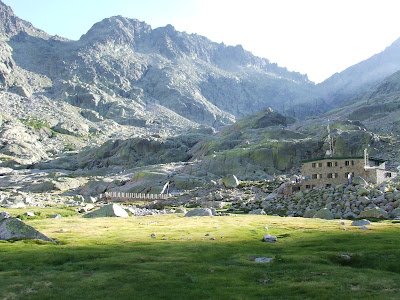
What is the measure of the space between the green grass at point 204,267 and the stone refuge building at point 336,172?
136ft

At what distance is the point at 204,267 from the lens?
997 inches

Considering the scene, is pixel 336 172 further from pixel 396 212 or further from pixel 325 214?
pixel 396 212

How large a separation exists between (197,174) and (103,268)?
361ft

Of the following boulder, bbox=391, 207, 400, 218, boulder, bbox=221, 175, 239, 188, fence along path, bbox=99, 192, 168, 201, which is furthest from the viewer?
fence along path, bbox=99, 192, 168, 201

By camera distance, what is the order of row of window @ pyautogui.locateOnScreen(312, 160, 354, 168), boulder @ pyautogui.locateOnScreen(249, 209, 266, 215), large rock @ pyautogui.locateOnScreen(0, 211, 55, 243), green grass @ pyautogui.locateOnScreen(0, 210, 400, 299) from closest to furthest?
green grass @ pyautogui.locateOnScreen(0, 210, 400, 299) → large rock @ pyautogui.locateOnScreen(0, 211, 55, 243) → boulder @ pyautogui.locateOnScreen(249, 209, 266, 215) → row of window @ pyautogui.locateOnScreen(312, 160, 354, 168)

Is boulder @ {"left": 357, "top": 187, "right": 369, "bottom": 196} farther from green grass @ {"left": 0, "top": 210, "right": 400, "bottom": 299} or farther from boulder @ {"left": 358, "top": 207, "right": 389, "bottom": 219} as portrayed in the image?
green grass @ {"left": 0, "top": 210, "right": 400, "bottom": 299}

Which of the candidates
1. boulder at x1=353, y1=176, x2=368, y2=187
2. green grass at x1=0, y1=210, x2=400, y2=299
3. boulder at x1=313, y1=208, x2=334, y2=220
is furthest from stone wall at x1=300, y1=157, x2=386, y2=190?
green grass at x1=0, y1=210, x2=400, y2=299

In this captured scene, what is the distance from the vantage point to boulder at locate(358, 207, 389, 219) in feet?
181

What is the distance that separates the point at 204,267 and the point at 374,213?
39.5 meters

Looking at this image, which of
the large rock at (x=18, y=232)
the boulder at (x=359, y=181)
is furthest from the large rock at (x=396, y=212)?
the large rock at (x=18, y=232)

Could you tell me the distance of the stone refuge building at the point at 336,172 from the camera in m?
77.4

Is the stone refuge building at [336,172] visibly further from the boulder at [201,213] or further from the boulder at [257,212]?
the boulder at [201,213]

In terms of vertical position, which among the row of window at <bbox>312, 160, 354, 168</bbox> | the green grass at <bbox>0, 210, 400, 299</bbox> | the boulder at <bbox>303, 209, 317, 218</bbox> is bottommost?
the boulder at <bbox>303, 209, 317, 218</bbox>

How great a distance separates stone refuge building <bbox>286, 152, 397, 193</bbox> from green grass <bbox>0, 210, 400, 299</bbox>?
136 ft
